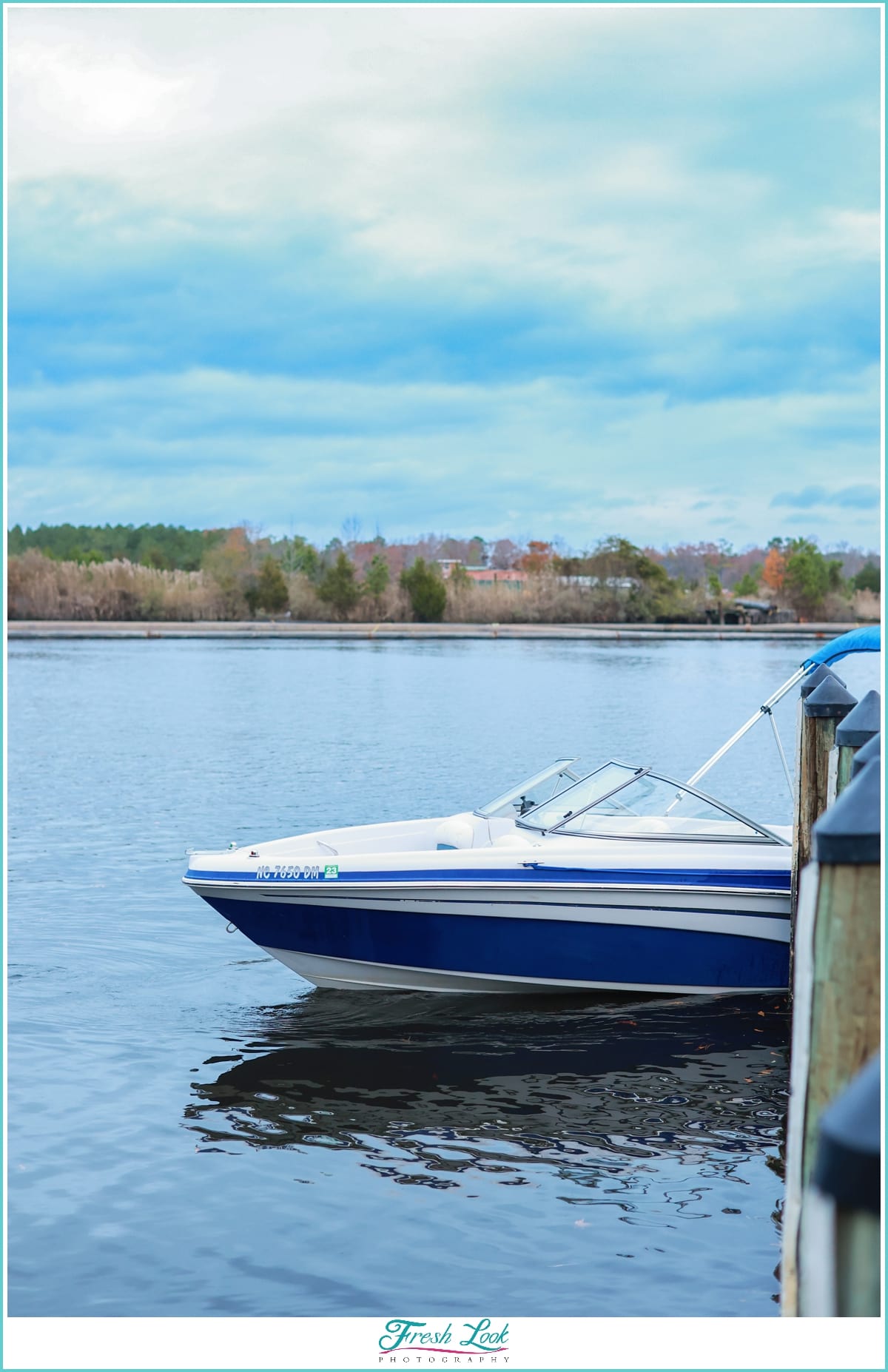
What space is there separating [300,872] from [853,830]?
580 centimetres

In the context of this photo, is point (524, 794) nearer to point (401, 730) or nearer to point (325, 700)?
point (401, 730)

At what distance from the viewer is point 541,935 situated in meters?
8.39

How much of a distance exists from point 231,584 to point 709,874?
75298 mm

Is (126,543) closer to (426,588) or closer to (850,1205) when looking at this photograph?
(426,588)

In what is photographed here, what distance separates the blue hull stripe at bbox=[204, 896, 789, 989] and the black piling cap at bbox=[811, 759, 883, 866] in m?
→ 5.43

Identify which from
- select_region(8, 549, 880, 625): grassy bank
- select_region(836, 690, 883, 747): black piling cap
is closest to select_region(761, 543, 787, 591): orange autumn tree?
select_region(8, 549, 880, 625): grassy bank

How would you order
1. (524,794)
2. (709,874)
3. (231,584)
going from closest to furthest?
(709,874) → (524,794) → (231,584)

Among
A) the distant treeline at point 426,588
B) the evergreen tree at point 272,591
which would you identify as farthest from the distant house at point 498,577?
the evergreen tree at point 272,591

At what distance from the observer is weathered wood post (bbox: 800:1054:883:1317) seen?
5.86 feet

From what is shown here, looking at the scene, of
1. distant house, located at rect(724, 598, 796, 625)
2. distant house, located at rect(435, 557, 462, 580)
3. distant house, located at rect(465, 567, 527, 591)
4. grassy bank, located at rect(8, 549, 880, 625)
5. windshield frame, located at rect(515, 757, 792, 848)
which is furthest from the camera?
distant house, located at rect(435, 557, 462, 580)

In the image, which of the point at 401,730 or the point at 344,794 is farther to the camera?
the point at 401,730

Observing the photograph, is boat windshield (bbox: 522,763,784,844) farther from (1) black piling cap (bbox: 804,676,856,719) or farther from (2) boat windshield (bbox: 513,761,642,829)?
(1) black piling cap (bbox: 804,676,856,719)

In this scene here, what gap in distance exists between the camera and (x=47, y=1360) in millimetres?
3320

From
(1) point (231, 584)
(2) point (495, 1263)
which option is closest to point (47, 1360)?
(2) point (495, 1263)
